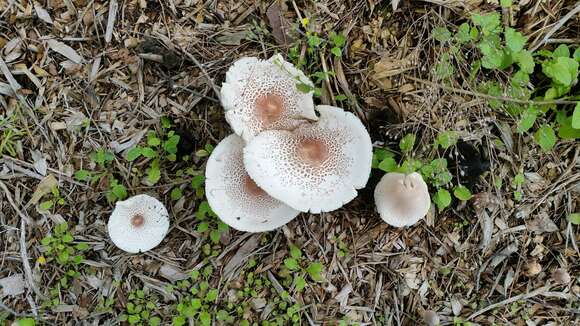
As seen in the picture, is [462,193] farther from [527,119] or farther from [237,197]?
[237,197]

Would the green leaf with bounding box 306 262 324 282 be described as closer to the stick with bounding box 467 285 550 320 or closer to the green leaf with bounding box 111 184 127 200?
the stick with bounding box 467 285 550 320

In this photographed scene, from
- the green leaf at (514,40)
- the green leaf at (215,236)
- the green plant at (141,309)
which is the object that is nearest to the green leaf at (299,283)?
the green leaf at (215,236)

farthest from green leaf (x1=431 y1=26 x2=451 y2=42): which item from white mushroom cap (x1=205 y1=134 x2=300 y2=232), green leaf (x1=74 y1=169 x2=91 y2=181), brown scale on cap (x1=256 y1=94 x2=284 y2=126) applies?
green leaf (x1=74 y1=169 x2=91 y2=181)

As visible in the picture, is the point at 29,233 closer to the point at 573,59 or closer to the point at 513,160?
the point at 513,160

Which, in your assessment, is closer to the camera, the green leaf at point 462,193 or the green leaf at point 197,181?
the green leaf at point 462,193

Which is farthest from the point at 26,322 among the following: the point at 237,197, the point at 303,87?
the point at 303,87

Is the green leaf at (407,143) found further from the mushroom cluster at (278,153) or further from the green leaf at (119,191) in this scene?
the green leaf at (119,191)

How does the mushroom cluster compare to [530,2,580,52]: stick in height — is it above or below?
below

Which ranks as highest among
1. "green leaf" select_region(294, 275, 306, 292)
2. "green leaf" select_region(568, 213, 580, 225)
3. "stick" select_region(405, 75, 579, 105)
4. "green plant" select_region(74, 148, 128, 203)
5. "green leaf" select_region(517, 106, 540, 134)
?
"stick" select_region(405, 75, 579, 105)
